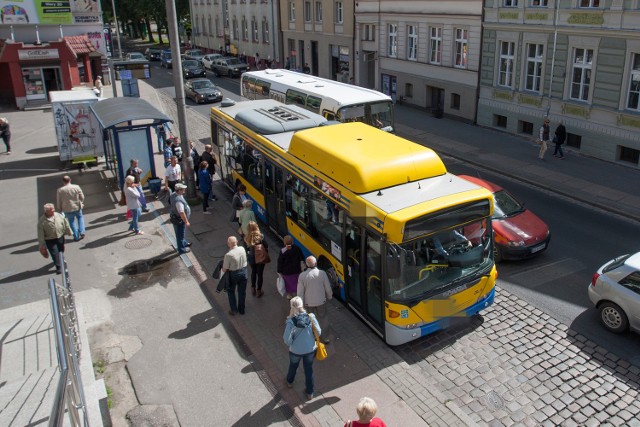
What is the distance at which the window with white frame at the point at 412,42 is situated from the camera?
31077mm

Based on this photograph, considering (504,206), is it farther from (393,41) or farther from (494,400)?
(393,41)

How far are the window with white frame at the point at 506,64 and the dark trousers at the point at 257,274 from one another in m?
18.3

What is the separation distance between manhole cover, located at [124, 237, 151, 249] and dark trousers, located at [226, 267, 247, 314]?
4222 mm

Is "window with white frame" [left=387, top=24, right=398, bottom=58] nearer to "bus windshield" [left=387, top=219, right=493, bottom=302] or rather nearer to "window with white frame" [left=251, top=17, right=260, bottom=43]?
"window with white frame" [left=251, top=17, right=260, bottom=43]

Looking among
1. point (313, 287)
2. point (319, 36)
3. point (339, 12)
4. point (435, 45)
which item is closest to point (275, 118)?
point (313, 287)

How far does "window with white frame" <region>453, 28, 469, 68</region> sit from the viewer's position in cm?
2728

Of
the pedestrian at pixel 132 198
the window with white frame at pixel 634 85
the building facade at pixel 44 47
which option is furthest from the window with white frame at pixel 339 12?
the pedestrian at pixel 132 198

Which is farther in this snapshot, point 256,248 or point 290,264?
point 256,248

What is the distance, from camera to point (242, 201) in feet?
43.0

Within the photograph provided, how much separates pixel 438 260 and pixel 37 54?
33.4 m

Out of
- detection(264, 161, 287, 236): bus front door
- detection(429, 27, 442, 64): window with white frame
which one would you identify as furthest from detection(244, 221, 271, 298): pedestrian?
detection(429, 27, 442, 64): window with white frame

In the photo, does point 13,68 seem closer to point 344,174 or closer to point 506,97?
point 506,97

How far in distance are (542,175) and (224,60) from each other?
32.6m

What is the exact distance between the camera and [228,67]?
44688mm
